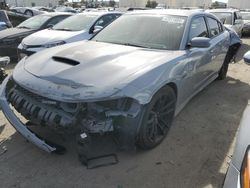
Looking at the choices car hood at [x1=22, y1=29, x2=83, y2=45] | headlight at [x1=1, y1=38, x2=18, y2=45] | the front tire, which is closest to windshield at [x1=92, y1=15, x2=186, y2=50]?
the front tire

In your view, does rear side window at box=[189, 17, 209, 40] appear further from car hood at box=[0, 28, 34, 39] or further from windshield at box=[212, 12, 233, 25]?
windshield at box=[212, 12, 233, 25]

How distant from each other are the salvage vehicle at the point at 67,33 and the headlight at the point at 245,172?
220 inches

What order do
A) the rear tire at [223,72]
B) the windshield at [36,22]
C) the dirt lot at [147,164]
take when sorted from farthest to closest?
the windshield at [36,22]
the rear tire at [223,72]
the dirt lot at [147,164]

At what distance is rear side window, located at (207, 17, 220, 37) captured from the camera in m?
5.34

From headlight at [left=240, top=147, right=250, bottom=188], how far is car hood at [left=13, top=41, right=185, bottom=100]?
138 centimetres

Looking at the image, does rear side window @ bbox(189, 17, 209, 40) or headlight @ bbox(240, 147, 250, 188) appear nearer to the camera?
headlight @ bbox(240, 147, 250, 188)

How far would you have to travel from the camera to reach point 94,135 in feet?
9.87

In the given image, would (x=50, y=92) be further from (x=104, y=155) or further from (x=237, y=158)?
(x=237, y=158)

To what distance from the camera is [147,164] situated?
332 centimetres

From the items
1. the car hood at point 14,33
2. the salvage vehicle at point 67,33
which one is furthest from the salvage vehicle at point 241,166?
the car hood at point 14,33

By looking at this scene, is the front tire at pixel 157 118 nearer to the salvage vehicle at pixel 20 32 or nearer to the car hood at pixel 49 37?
the car hood at pixel 49 37

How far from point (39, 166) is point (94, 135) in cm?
78

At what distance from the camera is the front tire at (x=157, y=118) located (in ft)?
10.6

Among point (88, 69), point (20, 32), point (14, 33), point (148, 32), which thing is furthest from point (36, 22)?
point (88, 69)
